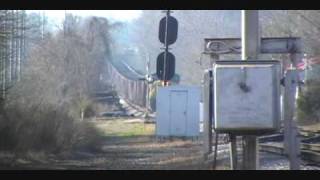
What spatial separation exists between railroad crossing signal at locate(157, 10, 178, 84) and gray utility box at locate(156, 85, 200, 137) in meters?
16.0

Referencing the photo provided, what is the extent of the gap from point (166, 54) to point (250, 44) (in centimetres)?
364

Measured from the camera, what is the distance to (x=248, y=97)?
6.12 metres

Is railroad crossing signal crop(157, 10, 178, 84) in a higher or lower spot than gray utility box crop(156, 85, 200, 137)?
higher

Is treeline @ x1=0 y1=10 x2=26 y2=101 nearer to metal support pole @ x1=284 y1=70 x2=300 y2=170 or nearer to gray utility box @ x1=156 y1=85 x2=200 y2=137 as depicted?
gray utility box @ x1=156 y1=85 x2=200 y2=137

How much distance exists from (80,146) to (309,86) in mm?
13610

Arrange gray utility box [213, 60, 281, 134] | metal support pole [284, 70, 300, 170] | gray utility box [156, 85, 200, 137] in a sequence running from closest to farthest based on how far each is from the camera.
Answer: gray utility box [213, 60, 281, 134]
metal support pole [284, 70, 300, 170]
gray utility box [156, 85, 200, 137]

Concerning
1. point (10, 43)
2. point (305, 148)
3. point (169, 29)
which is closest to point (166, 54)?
point (169, 29)

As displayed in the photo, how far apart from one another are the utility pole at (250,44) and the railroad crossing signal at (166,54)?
2.95 meters

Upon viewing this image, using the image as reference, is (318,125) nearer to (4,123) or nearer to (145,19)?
(4,123)

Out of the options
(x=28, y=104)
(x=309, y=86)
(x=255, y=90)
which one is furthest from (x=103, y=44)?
(x=255, y=90)

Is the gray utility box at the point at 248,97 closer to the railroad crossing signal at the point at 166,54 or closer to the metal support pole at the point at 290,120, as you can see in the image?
the metal support pole at the point at 290,120

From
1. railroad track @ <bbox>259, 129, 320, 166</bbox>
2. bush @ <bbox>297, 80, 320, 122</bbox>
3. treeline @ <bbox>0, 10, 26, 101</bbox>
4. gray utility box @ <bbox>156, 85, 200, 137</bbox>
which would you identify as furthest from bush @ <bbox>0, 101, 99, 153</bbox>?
bush @ <bbox>297, 80, 320, 122</bbox>

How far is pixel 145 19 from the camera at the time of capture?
191 feet

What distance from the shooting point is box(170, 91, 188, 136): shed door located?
27188mm
